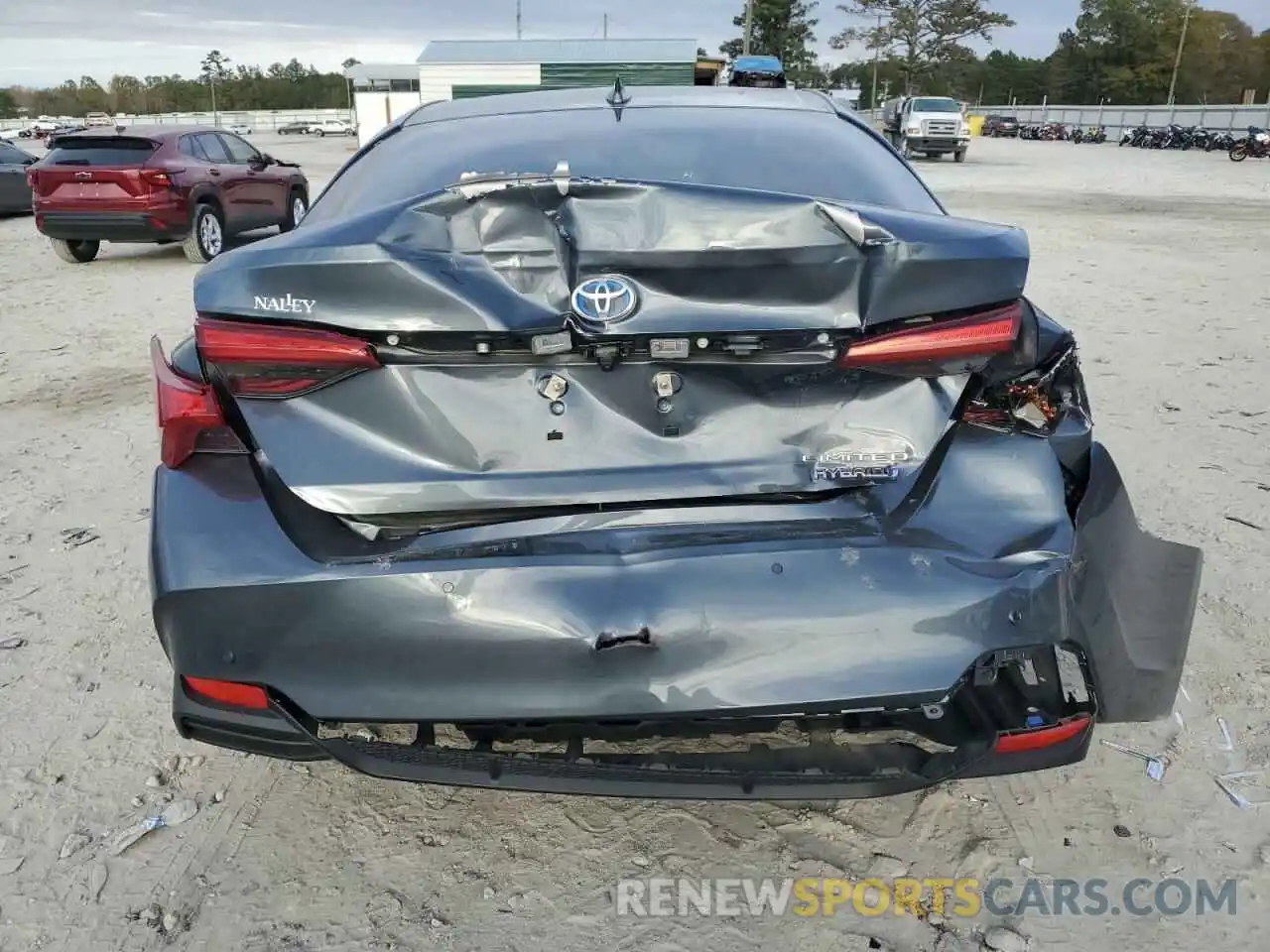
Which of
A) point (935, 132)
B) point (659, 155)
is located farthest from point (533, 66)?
point (659, 155)

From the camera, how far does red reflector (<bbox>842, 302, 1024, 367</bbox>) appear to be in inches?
77.2

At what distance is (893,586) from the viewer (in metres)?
1.84

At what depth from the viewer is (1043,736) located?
195cm

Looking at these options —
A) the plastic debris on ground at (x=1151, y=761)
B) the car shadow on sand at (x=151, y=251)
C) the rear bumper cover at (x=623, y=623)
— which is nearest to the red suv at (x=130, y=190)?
the car shadow on sand at (x=151, y=251)

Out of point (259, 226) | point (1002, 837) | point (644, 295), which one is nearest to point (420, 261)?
point (644, 295)

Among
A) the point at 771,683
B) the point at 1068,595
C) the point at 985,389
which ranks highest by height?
the point at 985,389

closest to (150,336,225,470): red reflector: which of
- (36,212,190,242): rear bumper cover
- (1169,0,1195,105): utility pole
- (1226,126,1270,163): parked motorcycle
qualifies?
(36,212,190,242): rear bumper cover

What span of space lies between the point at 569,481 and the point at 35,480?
3.87 m

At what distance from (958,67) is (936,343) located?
273 ft

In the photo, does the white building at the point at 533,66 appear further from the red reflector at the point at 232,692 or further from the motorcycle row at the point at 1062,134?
the red reflector at the point at 232,692

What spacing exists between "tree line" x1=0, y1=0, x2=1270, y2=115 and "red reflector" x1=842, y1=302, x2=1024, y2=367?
70095 mm

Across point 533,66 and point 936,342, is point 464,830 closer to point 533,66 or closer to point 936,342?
point 936,342

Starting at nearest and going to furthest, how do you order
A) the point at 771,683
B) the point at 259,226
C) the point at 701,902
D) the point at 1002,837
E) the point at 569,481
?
the point at 771,683 < the point at 569,481 < the point at 701,902 < the point at 1002,837 < the point at 259,226

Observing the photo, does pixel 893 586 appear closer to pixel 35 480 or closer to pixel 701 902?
pixel 701 902
